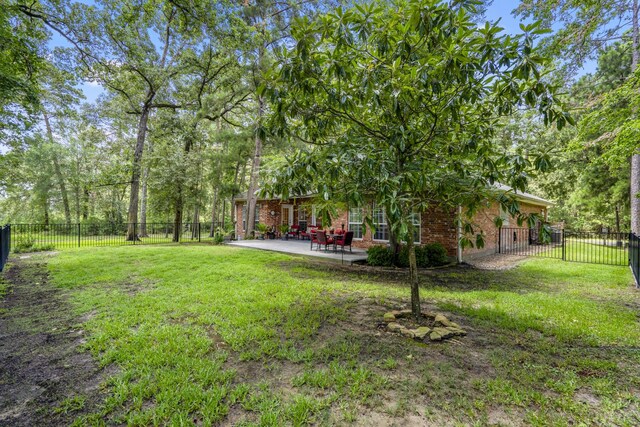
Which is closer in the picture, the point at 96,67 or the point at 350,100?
the point at 350,100

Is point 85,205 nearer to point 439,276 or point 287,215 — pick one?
point 287,215

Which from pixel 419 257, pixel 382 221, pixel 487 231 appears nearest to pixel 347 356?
pixel 419 257

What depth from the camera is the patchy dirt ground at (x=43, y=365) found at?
228 cm

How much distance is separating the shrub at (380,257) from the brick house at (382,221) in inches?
26.8

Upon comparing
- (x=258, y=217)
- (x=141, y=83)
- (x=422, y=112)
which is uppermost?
(x=141, y=83)

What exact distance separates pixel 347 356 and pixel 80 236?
18.7m

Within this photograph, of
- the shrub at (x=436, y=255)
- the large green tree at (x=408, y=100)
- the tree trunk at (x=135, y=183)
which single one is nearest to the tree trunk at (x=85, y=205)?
the tree trunk at (x=135, y=183)

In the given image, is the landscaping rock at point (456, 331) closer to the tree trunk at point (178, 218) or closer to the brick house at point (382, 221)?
the brick house at point (382, 221)

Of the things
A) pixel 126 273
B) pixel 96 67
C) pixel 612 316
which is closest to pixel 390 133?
pixel 612 316

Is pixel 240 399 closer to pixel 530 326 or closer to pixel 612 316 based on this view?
pixel 530 326

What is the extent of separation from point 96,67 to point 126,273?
10011 mm

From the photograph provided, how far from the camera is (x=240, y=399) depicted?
7.93ft

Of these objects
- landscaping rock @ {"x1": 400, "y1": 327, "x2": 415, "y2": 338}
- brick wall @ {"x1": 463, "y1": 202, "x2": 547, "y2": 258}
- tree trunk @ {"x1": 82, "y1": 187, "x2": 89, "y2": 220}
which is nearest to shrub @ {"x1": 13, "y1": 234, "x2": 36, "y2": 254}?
landscaping rock @ {"x1": 400, "y1": 327, "x2": 415, "y2": 338}

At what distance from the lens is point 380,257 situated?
→ 9.00 m
